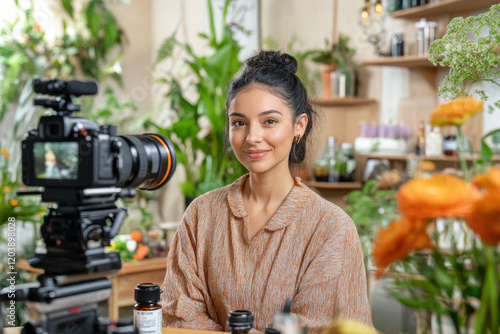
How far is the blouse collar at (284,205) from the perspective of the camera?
1707mm

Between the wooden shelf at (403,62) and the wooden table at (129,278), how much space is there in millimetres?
1630

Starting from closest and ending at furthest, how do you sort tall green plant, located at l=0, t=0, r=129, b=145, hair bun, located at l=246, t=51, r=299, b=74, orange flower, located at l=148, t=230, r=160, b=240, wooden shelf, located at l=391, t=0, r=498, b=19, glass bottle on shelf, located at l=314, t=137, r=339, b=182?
hair bun, located at l=246, t=51, r=299, b=74, wooden shelf, located at l=391, t=0, r=498, b=19, orange flower, located at l=148, t=230, r=160, b=240, glass bottle on shelf, located at l=314, t=137, r=339, b=182, tall green plant, located at l=0, t=0, r=129, b=145

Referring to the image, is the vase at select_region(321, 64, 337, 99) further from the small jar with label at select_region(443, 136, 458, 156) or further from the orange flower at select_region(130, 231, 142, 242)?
the orange flower at select_region(130, 231, 142, 242)

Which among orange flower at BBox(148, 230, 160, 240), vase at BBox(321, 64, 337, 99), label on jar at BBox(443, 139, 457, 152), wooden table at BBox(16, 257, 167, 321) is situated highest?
vase at BBox(321, 64, 337, 99)

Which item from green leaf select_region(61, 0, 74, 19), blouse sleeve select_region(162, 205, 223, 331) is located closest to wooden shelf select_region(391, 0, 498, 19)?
blouse sleeve select_region(162, 205, 223, 331)

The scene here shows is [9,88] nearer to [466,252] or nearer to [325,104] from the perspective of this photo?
[325,104]

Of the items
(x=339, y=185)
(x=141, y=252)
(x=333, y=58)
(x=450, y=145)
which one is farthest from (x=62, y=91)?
(x=333, y=58)

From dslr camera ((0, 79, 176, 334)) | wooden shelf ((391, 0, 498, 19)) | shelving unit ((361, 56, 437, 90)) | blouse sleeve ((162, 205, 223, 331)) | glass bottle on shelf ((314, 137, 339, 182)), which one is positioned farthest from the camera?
glass bottle on shelf ((314, 137, 339, 182))

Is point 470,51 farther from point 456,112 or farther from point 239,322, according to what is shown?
point 239,322

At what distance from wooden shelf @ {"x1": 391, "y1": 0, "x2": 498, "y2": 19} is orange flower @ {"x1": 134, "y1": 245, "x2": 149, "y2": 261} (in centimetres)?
188

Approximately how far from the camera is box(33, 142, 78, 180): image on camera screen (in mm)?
1152

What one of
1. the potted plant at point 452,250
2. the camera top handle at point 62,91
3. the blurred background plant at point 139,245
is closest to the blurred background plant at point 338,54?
the blurred background plant at point 139,245

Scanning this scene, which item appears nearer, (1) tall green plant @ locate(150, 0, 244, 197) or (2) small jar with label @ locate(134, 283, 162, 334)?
(2) small jar with label @ locate(134, 283, 162, 334)

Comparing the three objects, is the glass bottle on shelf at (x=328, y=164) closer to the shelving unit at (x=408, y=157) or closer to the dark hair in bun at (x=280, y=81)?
the shelving unit at (x=408, y=157)
